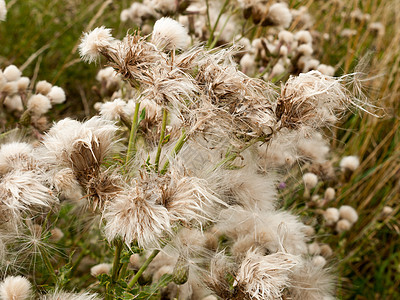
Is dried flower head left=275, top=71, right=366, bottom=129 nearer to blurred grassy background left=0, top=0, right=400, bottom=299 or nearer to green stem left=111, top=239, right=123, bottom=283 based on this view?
green stem left=111, top=239, right=123, bottom=283

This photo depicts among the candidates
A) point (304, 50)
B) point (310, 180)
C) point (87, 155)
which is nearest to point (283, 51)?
point (304, 50)

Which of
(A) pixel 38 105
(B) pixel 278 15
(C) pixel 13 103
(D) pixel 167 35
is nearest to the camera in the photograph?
(D) pixel 167 35

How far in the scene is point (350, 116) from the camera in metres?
3.32

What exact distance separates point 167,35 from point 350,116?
2341mm

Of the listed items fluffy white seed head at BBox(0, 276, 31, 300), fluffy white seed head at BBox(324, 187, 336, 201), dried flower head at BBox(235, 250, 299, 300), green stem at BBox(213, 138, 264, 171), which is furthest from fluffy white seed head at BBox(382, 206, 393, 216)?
fluffy white seed head at BBox(0, 276, 31, 300)

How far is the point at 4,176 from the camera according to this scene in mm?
1178

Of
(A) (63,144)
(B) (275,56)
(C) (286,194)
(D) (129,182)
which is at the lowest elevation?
(C) (286,194)

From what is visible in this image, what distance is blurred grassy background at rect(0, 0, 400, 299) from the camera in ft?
9.16

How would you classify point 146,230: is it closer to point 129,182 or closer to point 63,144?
point 129,182

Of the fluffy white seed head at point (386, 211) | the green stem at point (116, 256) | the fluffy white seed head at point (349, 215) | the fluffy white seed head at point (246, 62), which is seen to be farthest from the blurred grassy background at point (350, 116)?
the green stem at point (116, 256)

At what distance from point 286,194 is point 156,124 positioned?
0.98m

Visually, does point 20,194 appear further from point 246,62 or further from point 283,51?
point 283,51

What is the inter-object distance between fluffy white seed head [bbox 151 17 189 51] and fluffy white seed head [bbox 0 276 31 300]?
2.23 feet

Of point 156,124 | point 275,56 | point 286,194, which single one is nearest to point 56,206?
point 156,124
